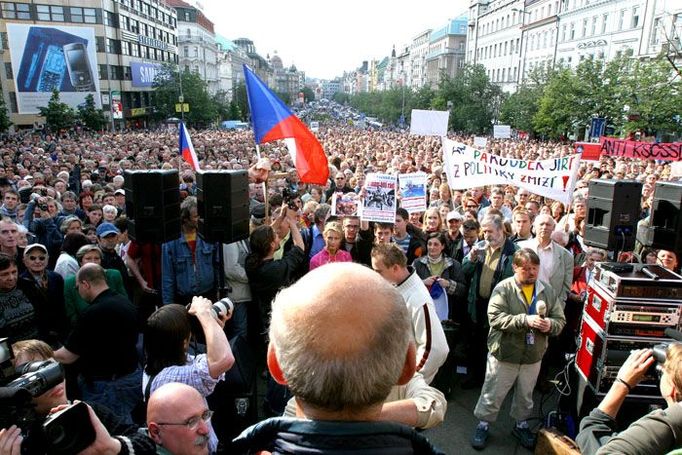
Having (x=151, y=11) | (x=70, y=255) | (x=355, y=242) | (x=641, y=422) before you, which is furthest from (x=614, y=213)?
(x=151, y=11)

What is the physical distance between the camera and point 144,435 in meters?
2.33

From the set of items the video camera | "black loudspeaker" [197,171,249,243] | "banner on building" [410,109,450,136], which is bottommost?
the video camera

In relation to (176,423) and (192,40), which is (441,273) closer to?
(176,423)

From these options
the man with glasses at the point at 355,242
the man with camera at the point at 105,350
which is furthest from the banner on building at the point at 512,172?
the man with camera at the point at 105,350

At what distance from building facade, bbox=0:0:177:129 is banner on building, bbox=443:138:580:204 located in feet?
161

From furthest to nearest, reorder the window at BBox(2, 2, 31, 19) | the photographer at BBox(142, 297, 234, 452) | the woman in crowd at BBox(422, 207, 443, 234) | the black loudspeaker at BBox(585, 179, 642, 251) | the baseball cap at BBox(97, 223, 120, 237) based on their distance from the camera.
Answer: the window at BBox(2, 2, 31, 19) < the woman in crowd at BBox(422, 207, 443, 234) < the baseball cap at BBox(97, 223, 120, 237) < the black loudspeaker at BBox(585, 179, 642, 251) < the photographer at BBox(142, 297, 234, 452)

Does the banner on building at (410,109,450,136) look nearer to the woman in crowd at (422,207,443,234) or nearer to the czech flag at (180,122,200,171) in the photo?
the czech flag at (180,122,200,171)

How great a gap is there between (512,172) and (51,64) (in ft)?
181

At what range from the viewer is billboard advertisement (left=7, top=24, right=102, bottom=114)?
4925 cm

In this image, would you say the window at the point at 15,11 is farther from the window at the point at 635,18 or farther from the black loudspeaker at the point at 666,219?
the black loudspeaker at the point at 666,219

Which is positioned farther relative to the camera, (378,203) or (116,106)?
(116,106)

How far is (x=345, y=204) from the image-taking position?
6641mm

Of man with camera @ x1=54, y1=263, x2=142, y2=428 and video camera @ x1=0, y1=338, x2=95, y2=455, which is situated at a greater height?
video camera @ x1=0, y1=338, x2=95, y2=455

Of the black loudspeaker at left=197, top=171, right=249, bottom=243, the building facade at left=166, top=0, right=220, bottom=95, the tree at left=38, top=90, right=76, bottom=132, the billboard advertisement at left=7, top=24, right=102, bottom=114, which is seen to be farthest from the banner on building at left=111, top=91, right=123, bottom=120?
the black loudspeaker at left=197, top=171, right=249, bottom=243
